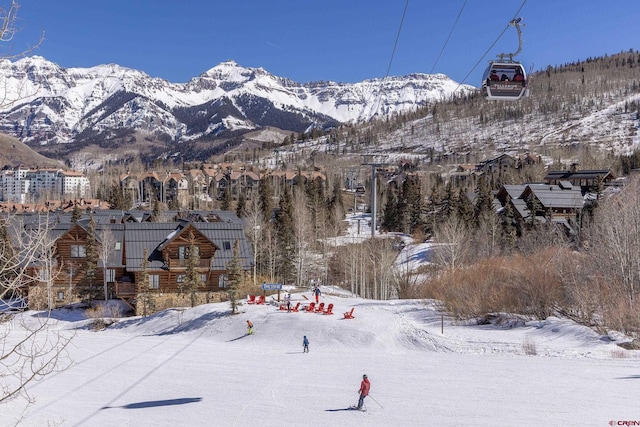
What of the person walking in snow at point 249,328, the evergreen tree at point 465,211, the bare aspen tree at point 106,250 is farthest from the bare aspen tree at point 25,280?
the evergreen tree at point 465,211

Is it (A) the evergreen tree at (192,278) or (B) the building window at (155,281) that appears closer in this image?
(A) the evergreen tree at (192,278)

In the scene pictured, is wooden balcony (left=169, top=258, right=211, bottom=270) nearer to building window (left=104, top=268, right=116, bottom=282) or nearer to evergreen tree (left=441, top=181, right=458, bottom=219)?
building window (left=104, top=268, right=116, bottom=282)

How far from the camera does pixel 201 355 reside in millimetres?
24688

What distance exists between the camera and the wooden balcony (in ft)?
133

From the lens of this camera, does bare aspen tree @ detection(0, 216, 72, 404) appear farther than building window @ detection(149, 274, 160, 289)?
No

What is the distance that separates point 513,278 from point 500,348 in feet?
30.3

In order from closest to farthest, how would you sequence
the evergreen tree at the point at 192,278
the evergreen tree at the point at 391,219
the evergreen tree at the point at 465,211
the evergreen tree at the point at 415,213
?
the evergreen tree at the point at 192,278
the evergreen tree at the point at 465,211
the evergreen tree at the point at 415,213
the evergreen tree at the point at 391,219

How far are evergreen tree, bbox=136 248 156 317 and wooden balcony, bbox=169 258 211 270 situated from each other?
1896 mm

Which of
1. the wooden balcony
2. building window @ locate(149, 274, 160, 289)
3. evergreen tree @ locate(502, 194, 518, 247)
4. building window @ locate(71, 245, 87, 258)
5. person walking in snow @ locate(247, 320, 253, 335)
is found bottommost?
person walking in snow @ locate(247, 320, 253, 335)

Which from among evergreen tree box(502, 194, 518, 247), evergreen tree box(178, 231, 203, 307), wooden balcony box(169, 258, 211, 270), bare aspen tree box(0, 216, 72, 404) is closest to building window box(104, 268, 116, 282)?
wooden balcony box(169, 258, 211, 270)

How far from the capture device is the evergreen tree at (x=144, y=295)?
37.7m

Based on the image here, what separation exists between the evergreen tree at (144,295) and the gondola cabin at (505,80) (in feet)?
A: 91.7

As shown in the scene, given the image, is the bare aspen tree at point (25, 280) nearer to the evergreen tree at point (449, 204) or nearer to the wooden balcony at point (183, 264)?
the wooden balcony at point (183, 264)

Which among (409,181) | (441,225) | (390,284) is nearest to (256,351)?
(390,284)
